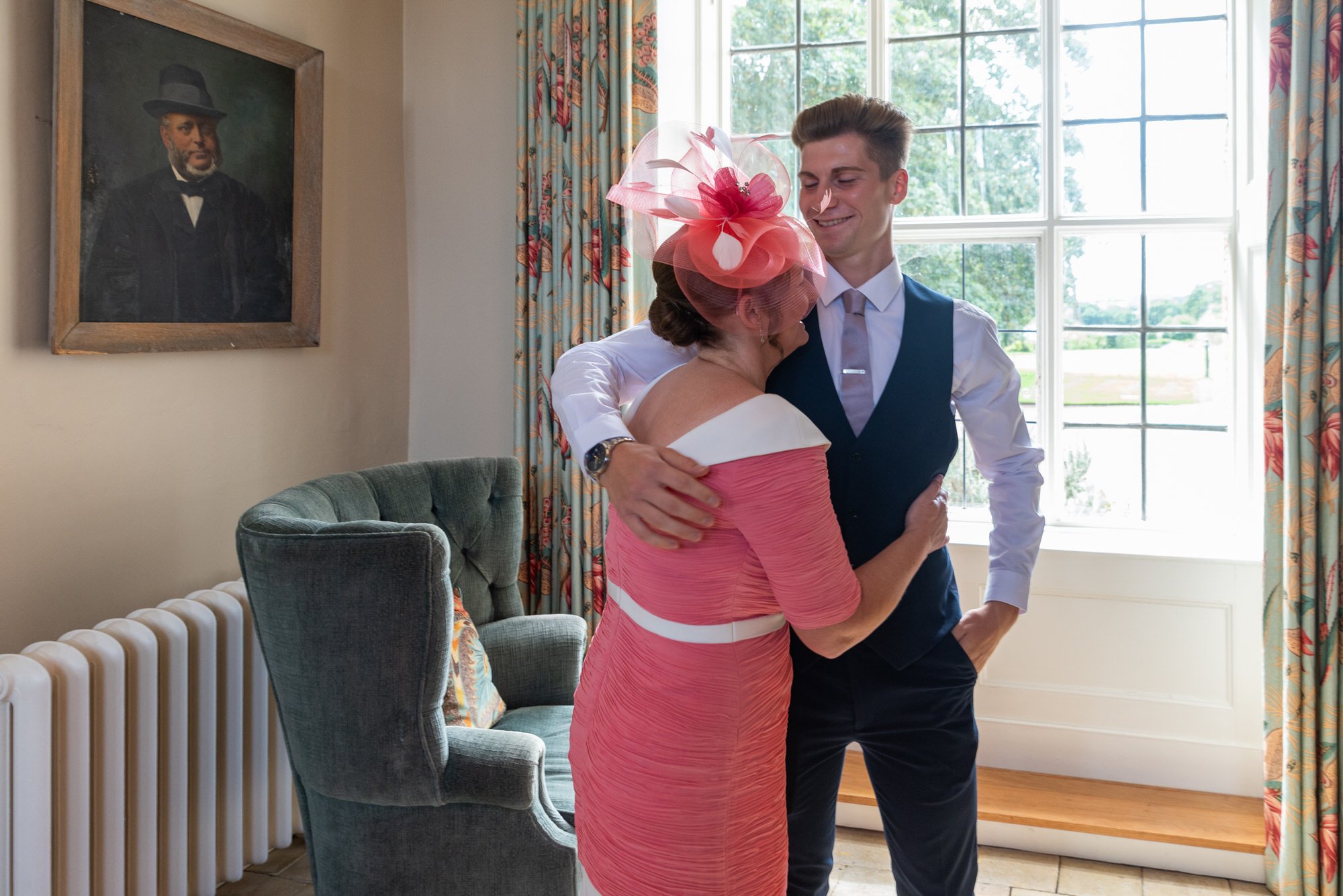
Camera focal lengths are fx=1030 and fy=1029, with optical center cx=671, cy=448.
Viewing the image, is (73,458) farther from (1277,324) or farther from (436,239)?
(1277,324)

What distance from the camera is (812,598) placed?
117cm

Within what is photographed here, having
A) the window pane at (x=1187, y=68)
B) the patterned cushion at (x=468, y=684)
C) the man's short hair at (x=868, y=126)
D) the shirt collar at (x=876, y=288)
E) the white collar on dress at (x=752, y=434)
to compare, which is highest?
the window pane at (x=1187, y=68)

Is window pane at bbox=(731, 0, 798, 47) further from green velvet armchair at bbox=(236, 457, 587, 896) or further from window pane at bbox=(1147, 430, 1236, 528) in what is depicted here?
green velvet armchair at bbox=(236, 457, 587, 896)

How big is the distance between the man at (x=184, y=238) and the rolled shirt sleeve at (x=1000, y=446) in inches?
76.1

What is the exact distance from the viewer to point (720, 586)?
120 cm

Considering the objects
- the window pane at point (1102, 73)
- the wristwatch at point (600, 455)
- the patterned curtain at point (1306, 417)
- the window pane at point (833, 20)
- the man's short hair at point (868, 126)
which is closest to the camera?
the wristwatch at point (600, 455)

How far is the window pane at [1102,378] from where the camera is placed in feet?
11.4

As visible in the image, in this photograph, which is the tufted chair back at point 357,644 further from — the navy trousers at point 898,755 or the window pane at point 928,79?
the window pane at point 928,79

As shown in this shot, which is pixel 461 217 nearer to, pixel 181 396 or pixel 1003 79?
pixel 181 396

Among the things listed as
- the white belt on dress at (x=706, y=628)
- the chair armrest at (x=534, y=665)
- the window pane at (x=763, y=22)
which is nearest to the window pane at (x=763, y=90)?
the window pane at (x=763, y=22)

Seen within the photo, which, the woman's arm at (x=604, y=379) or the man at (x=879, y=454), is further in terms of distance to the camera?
the man at (x=879, y=454)

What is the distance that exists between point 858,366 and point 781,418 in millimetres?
396

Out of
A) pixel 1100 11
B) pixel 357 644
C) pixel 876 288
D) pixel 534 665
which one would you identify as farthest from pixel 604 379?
pixel 1100 11

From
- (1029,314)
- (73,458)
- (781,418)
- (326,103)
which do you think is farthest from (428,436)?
(781,418)
